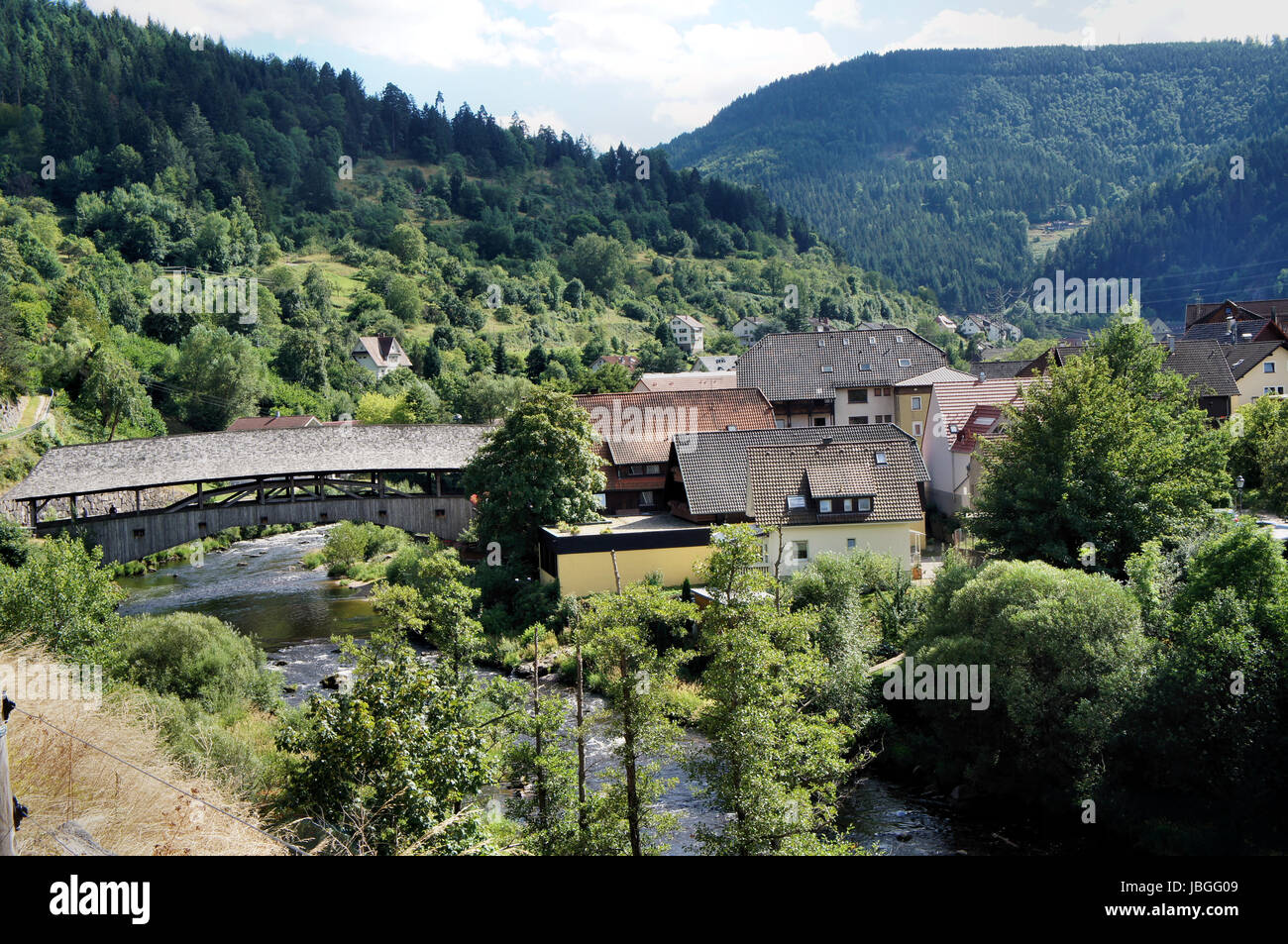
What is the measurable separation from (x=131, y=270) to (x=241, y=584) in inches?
1841

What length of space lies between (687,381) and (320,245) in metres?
62.2

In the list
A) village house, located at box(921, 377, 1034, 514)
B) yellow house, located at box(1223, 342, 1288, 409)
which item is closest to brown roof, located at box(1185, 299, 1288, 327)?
yellow house, located at box(1223, 342, 1288, 409)

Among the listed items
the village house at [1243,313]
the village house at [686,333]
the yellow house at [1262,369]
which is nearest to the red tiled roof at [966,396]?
the yellow house at [1262,369]

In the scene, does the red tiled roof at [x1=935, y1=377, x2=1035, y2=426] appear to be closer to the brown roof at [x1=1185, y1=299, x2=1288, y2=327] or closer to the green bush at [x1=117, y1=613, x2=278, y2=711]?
the green bush at [x1=117, y1=613, x2=278, y2=711]

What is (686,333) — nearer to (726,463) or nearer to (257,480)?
(257,480)

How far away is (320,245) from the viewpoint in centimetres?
10350

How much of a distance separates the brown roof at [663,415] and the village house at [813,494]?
5.65m

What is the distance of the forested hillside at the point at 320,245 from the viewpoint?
5912cm

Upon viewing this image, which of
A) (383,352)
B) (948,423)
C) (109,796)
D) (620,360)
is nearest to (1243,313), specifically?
(948,423)

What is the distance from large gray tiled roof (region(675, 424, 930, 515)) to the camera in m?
31.4

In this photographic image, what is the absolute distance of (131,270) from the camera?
74.1 m

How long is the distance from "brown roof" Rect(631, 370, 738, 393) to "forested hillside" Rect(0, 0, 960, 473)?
7152 mm
